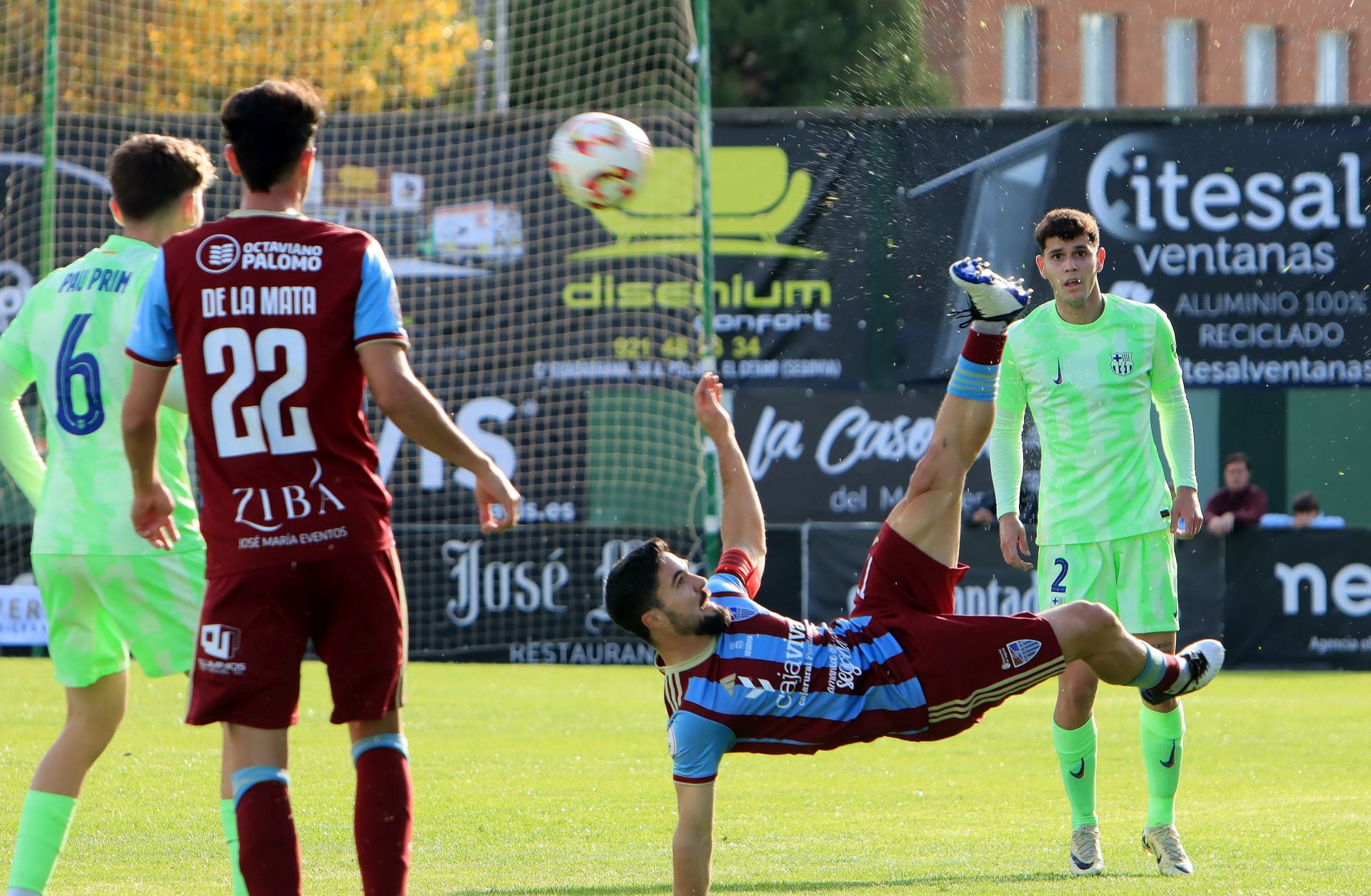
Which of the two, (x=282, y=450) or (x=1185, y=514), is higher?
(x=282, y=450)

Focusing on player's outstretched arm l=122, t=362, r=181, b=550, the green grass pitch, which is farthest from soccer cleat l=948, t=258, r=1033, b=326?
player's outstretched arm l=122, t=362, r=181, b=550

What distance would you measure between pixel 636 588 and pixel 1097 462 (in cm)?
239

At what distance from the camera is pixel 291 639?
3.84 metres

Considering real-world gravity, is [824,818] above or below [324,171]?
below

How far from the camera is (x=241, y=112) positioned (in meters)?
3.84

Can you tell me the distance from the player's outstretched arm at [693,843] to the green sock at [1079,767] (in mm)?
1920

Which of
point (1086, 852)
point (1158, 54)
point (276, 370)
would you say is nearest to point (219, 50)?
point (1086, 852)

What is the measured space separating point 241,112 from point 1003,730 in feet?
24.4

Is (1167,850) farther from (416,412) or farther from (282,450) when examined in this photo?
(282,450)

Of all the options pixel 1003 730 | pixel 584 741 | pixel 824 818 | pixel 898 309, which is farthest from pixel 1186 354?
pixel 824 818

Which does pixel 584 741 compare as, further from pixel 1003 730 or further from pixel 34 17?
pixel 34 17

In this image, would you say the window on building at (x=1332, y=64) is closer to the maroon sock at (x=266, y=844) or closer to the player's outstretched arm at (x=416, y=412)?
the player's outstretched arm at (x=416, y=412)

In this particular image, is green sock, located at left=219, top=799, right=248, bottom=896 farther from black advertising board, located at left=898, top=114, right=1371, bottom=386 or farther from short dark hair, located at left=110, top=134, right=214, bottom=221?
black advertising board, located at left=898, top=114, right=1371, bottom=386

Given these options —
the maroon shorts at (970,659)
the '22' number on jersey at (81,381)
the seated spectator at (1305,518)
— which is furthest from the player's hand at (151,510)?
the seated spectator at (1305,518)
